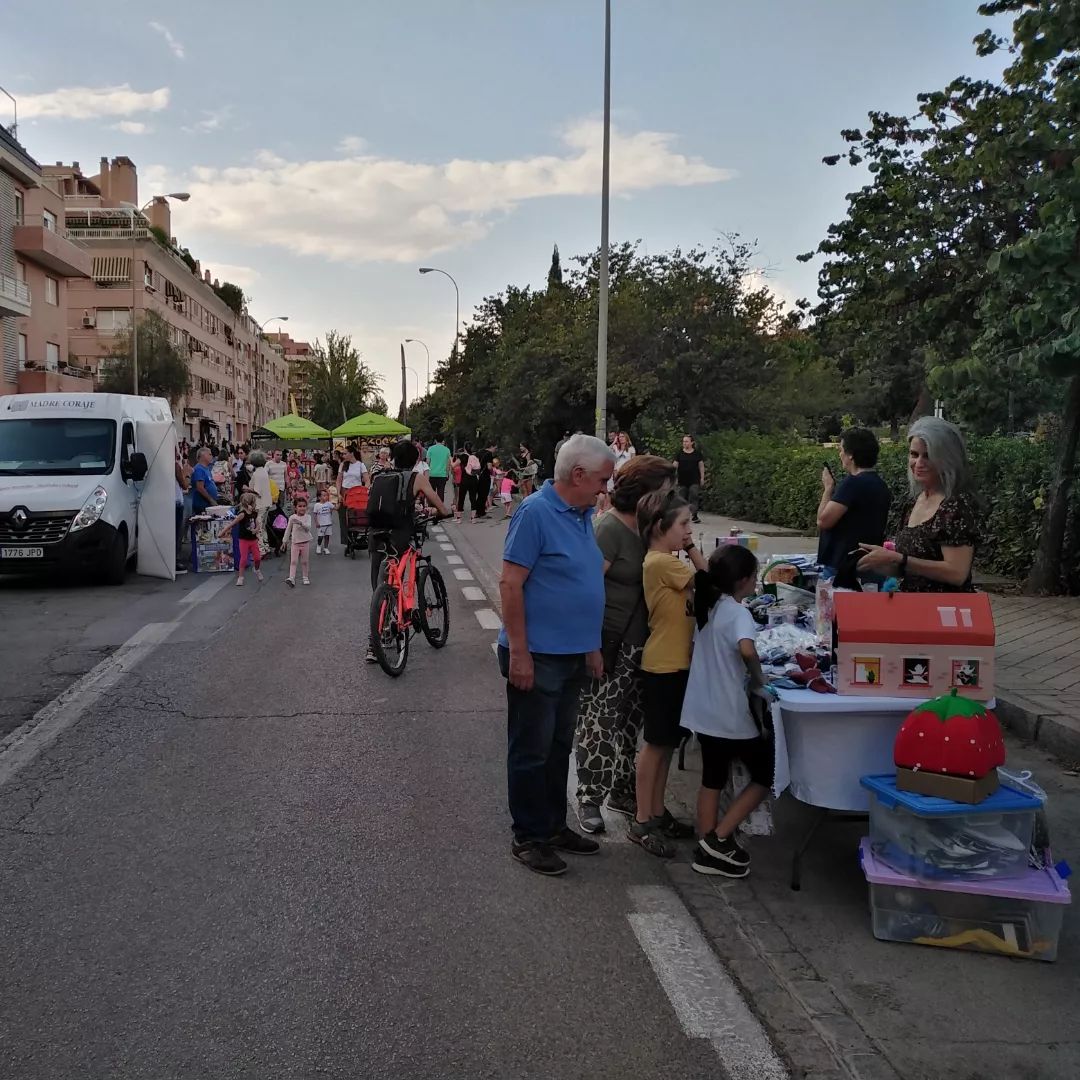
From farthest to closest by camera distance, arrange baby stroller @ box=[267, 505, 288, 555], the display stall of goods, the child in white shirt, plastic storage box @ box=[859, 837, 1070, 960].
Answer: the child in white shirt, baby stroller @ box=[267, 505, 288, 555], the display stall of goods, plastic storage box @ box=[859, 837, 1070, 960]

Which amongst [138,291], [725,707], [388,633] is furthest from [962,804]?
[138,291]

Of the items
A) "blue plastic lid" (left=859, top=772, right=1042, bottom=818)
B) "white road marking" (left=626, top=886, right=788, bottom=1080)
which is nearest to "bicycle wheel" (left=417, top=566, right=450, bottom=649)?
"white road marking" (left=626, top=886, right=788, bottom=1080)

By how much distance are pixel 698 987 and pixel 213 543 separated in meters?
12.5

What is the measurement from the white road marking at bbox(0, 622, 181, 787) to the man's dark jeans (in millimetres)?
2800

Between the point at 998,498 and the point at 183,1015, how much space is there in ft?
37.6

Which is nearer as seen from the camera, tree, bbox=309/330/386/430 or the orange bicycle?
the orange bicycle

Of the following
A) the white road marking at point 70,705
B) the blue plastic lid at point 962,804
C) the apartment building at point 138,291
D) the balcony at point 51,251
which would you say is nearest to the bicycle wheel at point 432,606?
the white road marking at point 70,705

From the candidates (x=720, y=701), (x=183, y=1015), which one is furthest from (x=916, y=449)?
(x=183, y=1015)

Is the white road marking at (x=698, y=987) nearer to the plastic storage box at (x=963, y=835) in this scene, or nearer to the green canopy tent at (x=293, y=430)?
the plastic storage box at (x=963, y=835)

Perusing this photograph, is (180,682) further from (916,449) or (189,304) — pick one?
(189,304)

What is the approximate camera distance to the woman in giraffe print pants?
472 cm

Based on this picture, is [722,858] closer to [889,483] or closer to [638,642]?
[638,642]

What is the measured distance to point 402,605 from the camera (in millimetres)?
8383

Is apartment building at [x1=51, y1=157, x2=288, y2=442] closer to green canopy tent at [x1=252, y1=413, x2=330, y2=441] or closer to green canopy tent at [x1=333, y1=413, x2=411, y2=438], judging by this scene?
green canopy tent at [x1=252, y1=413, x2=330, y2=441]
